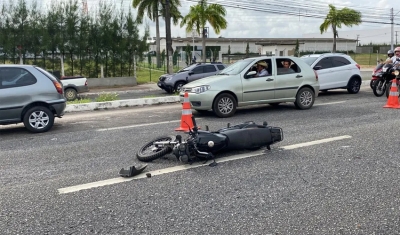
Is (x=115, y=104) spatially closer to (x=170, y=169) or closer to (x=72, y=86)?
(x=72, y=86)

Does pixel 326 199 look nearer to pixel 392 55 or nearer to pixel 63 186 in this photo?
pixel 63 186

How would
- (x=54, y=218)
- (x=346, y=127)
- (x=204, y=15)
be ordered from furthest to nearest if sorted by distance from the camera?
(x=204, y=15) < (x=346, y=127) < (x=54, y=218)

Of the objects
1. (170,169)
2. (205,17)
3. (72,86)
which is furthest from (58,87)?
(205,17)

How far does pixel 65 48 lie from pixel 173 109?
1635 centimetres

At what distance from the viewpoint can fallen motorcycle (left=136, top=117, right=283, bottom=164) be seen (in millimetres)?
5680

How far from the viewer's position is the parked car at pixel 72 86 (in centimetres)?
1880

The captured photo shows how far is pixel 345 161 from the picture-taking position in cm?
576

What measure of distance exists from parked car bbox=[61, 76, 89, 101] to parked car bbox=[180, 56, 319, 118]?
32.6ft

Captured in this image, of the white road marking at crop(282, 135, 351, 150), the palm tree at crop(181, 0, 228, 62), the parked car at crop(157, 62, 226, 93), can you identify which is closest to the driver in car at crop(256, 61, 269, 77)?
the white road marking at crop(282, 135, 351, 150)

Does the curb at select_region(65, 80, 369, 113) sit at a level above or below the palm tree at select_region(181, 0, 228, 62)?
below

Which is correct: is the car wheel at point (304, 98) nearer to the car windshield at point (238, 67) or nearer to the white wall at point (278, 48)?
the car windshield at point (238, 67)

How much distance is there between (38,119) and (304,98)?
A: 22.9 ft

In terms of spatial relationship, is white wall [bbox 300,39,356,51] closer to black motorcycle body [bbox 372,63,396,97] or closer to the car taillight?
black motorcycle body [bbox 372,63,396,97]

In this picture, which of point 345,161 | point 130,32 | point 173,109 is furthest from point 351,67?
point 130,32
